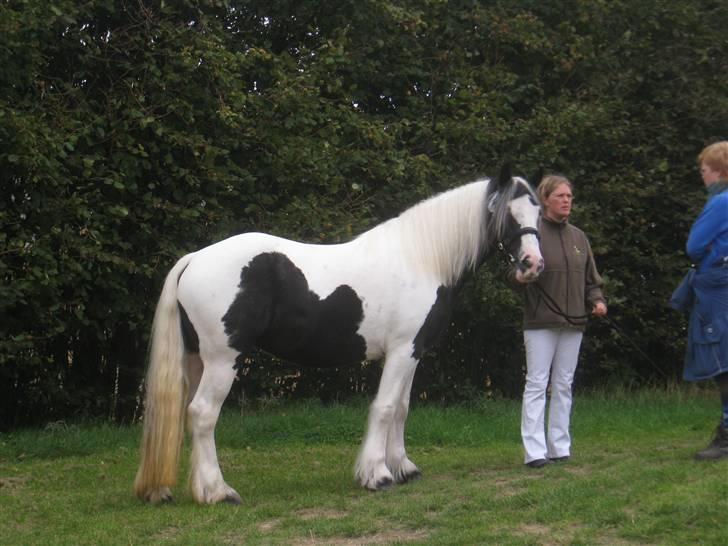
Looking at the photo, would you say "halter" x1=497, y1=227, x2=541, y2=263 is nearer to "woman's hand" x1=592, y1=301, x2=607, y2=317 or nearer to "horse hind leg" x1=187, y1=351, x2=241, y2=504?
"woman's hand" x1=592, y1=301, x2=607, y2=317

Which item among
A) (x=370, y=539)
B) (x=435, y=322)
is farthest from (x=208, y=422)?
(x=435, y=322)

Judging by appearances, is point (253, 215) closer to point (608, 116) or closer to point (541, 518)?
point (608, 116)

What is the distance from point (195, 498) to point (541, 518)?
7.22 feet

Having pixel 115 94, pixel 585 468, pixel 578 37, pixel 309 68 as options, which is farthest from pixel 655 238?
pixel 115 94

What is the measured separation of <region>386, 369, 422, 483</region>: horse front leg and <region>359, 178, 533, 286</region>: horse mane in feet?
2.59

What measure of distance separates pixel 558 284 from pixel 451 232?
84 cm

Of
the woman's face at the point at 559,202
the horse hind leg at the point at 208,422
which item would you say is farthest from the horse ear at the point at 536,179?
the horse hind leg at the point at 208,422

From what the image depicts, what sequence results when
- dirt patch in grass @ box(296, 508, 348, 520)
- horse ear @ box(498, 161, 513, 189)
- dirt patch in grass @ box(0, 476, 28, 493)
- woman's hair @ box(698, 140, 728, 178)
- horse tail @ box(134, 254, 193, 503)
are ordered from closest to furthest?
dirt patch in grass @ box(296, 508, 348, 520)
horse tail @ box(134, 254, 193, 503)
woman's hair @ box(698, 140, 728, 178)
horse ear @ box(498, 161, 513, 189)
dirt patch in grass @ box(0, 476, 28, 493)

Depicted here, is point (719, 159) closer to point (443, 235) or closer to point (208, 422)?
point (443, 235)

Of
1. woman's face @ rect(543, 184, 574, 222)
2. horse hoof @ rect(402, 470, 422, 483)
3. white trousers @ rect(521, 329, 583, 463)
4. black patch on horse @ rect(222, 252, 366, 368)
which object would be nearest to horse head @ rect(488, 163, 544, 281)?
woman's face @ rect(543, 184, 574, 222)

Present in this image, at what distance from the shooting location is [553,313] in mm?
6926

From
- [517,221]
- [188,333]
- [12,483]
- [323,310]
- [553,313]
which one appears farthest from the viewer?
[12,483]

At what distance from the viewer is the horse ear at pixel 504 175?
265 inches

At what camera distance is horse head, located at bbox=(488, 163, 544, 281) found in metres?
Answer: 6.61
